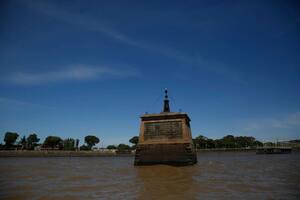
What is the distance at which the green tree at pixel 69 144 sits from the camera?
111 metres

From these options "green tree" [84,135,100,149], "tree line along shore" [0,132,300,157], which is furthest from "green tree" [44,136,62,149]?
"green tree" [84,135,100,149]

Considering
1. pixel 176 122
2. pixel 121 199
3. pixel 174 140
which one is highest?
pixel 176 122

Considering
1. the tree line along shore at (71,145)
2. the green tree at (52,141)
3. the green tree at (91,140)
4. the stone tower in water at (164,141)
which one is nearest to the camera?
the stone tower in water at (164,141)

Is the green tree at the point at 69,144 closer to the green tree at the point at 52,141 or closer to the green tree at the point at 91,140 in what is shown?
the green tree at the point at 52,141

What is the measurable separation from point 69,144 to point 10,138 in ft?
75.8

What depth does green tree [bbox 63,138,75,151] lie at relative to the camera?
365 feet

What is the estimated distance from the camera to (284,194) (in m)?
9.62

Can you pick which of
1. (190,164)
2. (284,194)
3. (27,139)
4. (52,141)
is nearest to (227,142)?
(52,141)

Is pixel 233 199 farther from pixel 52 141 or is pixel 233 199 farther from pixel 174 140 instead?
pixel 52 141

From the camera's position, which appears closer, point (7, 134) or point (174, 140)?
point (174, 140)

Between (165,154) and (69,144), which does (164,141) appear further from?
(69,144)

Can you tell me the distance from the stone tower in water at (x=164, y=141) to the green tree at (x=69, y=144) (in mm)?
92375

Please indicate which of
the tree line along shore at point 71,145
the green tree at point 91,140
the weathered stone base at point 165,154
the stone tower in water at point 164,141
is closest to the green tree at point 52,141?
the tree line along shore at point 71,145

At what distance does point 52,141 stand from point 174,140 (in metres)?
94.9
